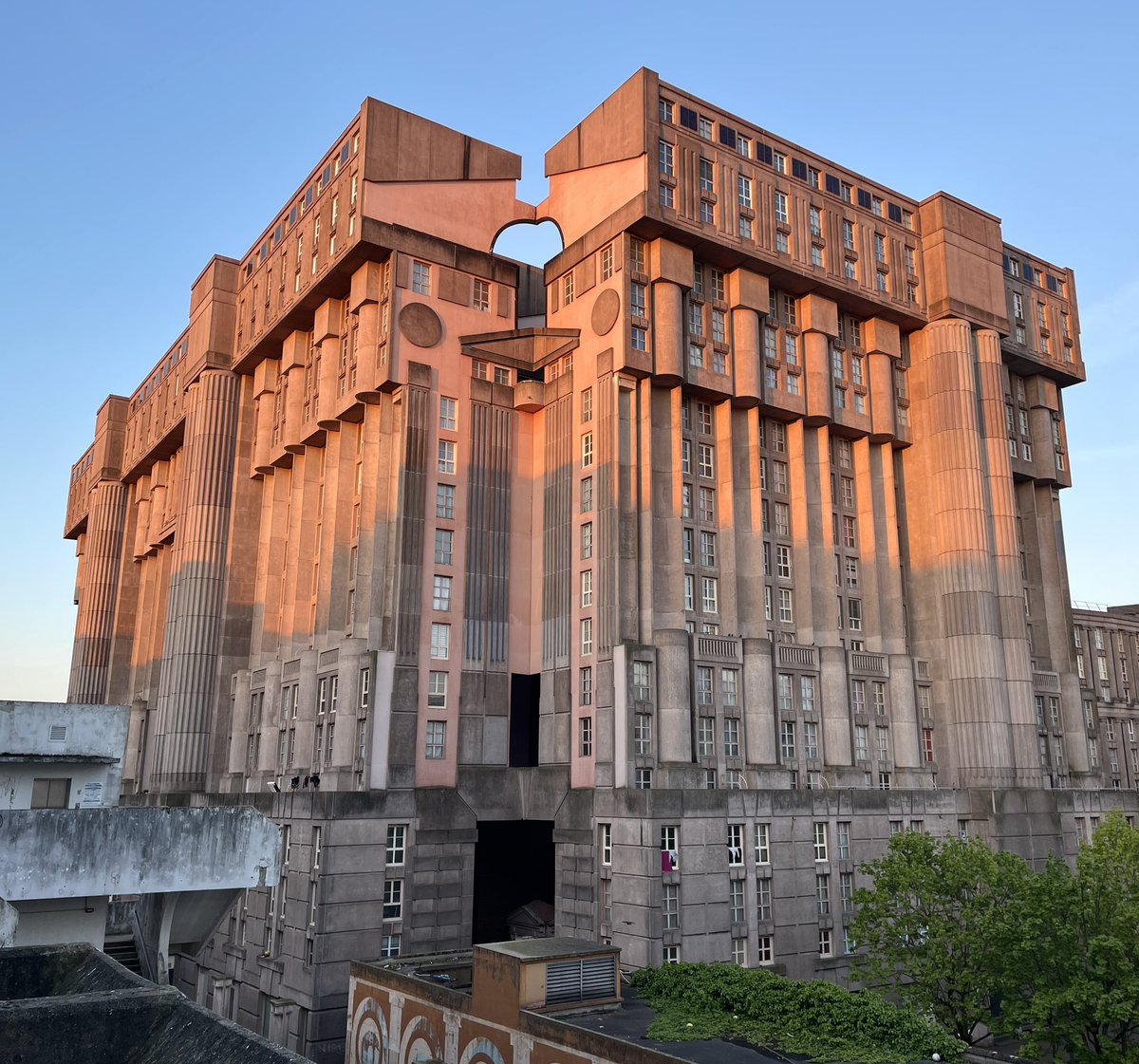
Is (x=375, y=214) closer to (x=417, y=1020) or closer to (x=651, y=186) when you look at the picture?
Answer: (x=651, y=186)

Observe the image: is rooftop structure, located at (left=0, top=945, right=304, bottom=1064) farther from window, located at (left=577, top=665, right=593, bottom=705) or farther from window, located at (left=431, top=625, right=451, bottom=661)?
window, located at (left=431, top=625, right=451, bottom=661)

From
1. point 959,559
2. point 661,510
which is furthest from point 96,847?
point 959,559

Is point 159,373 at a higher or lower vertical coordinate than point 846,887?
higher

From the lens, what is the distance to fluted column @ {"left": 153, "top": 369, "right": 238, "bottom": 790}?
82.6m

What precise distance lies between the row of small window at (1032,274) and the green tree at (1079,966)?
2177 inches

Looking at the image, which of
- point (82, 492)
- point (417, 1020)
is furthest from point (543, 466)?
point (82, 492)

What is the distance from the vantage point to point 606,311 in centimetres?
6494

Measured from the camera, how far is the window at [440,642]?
6384 centimetres

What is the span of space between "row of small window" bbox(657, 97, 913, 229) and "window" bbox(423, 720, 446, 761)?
127 ft

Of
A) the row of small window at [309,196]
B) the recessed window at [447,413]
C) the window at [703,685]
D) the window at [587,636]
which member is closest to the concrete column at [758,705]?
the window at [703,685]

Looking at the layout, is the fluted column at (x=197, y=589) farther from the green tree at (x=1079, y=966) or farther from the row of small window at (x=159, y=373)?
the green tree at (x=1079, y=966)

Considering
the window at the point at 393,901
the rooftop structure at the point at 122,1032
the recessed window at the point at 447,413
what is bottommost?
the window at the point at 393,901

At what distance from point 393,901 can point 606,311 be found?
37.6 meters

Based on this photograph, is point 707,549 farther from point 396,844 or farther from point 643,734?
point 396,844
